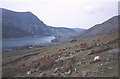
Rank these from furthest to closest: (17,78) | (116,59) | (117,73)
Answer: (17,78)
(116,59)
(117,73)

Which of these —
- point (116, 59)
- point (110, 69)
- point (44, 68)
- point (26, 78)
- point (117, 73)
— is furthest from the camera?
point (44, 68)

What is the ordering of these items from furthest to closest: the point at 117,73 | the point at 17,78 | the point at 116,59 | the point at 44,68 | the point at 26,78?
the point at 44,68 → the point at 17,78 → the point at 26,78 → the point at 116,59 → the point at 117,73

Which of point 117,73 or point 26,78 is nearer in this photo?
point 117,73

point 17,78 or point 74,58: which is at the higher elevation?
point 74,58

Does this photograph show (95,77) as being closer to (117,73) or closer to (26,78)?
(117,73)

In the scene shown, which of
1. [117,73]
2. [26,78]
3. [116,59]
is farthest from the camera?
[26,78]

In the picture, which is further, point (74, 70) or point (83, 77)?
point (74, 70)

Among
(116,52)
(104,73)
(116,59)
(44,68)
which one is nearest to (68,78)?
(104,73)

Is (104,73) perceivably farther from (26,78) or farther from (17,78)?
(17,78)

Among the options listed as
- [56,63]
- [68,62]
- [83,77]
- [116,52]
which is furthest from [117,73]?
[56,63]
